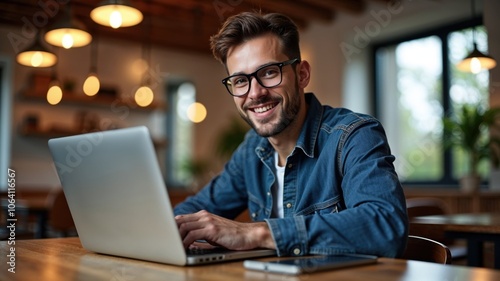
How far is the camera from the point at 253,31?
155 cm

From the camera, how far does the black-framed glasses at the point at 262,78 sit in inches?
59.4

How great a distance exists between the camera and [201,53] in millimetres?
8133

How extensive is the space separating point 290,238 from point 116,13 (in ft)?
8.21

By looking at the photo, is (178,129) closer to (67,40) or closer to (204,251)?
(67,40)

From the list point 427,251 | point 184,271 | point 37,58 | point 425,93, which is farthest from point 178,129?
point 184,271

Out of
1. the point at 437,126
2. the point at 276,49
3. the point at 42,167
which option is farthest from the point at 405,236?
the point at 42,167

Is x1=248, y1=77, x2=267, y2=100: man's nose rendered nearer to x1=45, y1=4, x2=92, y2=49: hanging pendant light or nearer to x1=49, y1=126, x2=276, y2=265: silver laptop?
x1=49, y1=126, x2=276, y2=265: silver laptop

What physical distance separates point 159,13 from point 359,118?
504 cm

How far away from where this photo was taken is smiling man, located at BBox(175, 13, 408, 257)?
45.1 inches

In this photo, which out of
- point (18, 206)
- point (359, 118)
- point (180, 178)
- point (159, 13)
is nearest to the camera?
point (359, 118)

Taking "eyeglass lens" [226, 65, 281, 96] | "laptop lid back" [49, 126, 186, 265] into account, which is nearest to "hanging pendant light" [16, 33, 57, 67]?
"eyeglass lens" [226, 65, 281, 96]

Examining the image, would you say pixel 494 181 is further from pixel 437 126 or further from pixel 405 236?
pixel 405 236

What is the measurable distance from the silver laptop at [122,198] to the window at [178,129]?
6.74 metres

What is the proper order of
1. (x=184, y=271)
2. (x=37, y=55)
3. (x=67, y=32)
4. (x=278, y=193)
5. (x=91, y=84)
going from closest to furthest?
(x=184, y=271)
(x=278, y=193)
(x=67, y=32)
(x=37, y=55)
(x=91, y=84)
